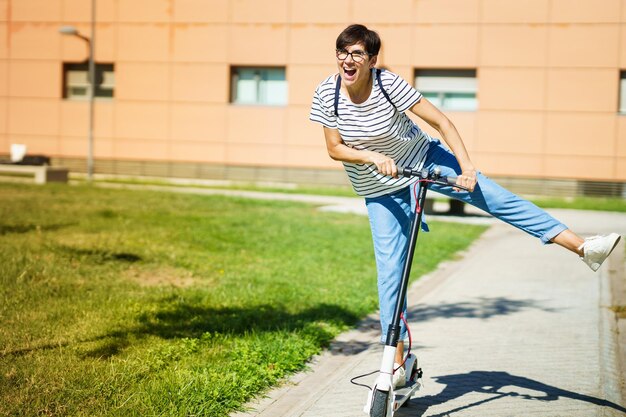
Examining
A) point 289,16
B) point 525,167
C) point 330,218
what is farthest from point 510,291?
point 289,16

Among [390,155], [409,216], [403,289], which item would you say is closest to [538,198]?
[409,216]

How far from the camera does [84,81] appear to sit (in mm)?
30953

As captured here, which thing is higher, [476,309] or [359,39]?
[359,39]

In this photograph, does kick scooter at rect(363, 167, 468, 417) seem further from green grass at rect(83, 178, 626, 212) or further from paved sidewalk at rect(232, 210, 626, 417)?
green grass at rect(83, 178, 626, 212)

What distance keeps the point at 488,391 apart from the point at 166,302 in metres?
3.34

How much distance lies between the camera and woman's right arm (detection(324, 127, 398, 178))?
451 cm

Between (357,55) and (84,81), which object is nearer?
(357,55)

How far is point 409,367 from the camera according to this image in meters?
5.20

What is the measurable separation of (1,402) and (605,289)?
7.01 m

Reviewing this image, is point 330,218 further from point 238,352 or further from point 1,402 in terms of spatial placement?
point 1,402

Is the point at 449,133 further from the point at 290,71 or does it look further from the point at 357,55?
the point at 290,71

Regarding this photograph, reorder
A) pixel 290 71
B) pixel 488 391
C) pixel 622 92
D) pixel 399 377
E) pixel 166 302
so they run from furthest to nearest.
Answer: pixel 290 71 → pixel 622 92 → pixel 166 302 → pixel 488 391 → pixel 399 377

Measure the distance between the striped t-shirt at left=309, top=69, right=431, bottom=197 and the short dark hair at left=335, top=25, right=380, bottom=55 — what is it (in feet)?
0.62

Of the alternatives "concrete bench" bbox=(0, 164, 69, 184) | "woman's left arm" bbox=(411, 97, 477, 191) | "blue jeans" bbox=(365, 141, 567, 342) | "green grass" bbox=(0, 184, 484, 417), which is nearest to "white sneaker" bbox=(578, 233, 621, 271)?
"blue jeans" bbox=(365, 141, 567, 342)
